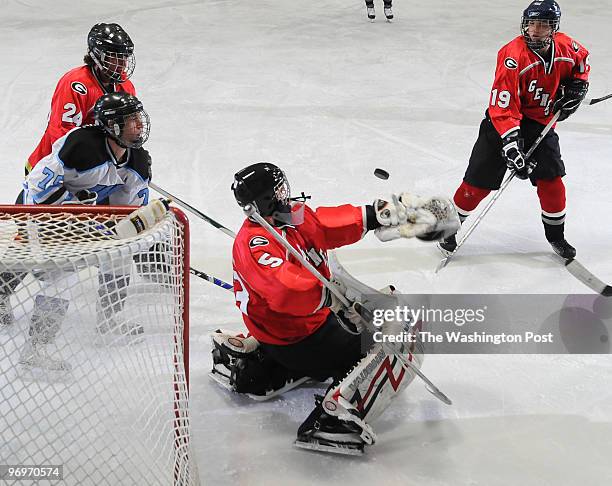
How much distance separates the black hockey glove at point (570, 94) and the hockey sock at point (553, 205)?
0.95 ft

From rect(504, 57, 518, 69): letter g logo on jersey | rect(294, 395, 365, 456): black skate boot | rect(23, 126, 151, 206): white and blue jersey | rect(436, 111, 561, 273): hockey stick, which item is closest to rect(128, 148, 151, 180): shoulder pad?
rect(23, 126, 151, 206): white and blue jersey

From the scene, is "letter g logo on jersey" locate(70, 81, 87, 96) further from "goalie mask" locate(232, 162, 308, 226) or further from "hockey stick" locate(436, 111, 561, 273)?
"hockey stick" locate(436, 111, 561, 273)

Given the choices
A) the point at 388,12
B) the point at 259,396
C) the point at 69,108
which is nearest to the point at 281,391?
the point at 259,396

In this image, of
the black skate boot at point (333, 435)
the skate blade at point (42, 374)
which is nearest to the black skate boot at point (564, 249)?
the black skate boot at point (333, 435)

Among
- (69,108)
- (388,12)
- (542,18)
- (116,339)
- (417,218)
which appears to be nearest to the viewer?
(116,339)

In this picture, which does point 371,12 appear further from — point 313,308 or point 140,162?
point 313,308

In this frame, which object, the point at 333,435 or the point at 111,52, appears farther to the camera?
the point at 111,52

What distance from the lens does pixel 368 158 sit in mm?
4891

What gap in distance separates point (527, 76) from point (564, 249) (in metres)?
0.78

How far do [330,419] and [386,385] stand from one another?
0.20 m

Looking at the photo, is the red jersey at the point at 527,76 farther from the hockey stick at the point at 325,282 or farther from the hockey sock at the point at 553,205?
the hockey stick at the point at 325,282

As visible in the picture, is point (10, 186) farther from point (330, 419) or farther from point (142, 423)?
point (330, 419)

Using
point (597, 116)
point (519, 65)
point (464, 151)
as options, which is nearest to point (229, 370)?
point (519, 65)

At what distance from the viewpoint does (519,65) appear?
3.48 m
